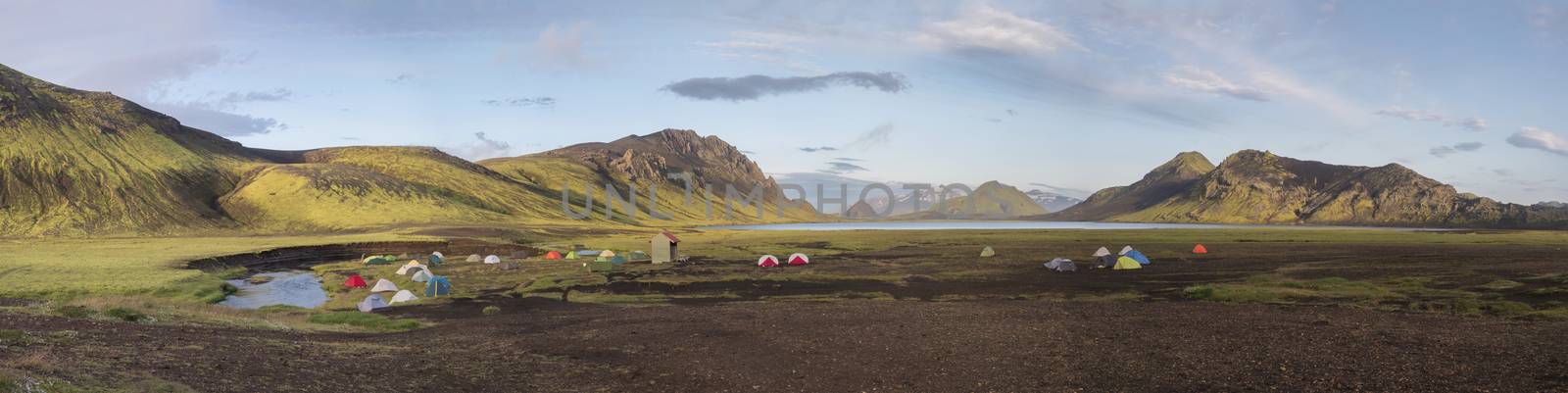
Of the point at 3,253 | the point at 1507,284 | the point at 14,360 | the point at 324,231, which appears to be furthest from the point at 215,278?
the point at 324,231

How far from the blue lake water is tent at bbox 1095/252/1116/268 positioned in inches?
2457

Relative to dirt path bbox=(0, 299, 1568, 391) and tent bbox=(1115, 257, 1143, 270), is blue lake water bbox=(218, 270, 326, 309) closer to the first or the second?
dirt path bbox=(0, 299, 1568, 391)

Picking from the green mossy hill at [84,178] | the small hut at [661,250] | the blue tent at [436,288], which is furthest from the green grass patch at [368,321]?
the green mossy hill at [84,178]

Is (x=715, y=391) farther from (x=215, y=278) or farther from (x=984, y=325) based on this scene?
(x=215, y=278)

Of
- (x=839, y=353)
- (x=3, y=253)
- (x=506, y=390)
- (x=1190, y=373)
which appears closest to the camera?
(x=506, y=390)

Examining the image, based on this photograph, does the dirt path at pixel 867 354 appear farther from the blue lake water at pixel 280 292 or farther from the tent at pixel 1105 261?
the tent at pixel 1105 261

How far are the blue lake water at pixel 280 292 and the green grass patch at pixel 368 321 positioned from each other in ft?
41.9

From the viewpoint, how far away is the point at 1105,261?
71.3m

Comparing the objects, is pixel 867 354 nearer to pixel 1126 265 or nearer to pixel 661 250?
pixel 1126 265

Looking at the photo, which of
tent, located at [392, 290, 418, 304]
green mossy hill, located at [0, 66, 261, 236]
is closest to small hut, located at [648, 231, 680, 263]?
tent, located at [392, 290, 418, 304]

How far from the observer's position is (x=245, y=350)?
21.3m

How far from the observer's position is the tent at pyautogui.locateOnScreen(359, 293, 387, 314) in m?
42.4

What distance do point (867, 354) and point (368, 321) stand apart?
24188 millimetres

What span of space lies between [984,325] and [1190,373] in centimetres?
1163
